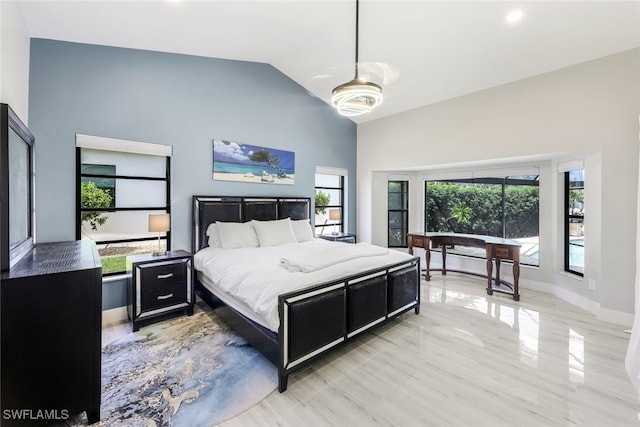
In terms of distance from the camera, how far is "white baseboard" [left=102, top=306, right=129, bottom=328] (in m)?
3.31

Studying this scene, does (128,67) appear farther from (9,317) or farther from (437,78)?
(437,78)

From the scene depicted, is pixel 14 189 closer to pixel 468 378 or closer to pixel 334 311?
pixel 334 311

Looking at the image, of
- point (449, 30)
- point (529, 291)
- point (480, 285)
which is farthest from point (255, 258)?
point (529, 291)

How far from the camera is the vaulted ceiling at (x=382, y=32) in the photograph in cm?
282

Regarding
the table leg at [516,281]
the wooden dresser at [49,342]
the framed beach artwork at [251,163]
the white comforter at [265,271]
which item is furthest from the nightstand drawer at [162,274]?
the table leg at [516,281]

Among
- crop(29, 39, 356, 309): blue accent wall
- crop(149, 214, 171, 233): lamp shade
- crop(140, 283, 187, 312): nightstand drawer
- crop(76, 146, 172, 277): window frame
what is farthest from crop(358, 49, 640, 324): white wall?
crop(140, 283, 187, 312): nightstand drawer

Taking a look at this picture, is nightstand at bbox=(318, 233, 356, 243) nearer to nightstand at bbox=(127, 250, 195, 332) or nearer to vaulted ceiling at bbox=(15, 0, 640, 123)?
nightstand at bbox=(127, 250, 195, 332)

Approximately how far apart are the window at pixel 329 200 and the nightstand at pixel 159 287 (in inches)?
118

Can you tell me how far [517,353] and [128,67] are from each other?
5.32 metres

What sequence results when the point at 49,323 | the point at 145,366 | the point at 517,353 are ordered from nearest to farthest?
the point at 49,323
the point at 145,366
the point at 517,353

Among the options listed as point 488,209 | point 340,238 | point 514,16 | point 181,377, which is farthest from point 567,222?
point 181,377

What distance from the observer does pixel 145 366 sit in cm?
245

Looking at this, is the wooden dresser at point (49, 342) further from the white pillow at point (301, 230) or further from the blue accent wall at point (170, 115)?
the white pillow at point (301, 230)

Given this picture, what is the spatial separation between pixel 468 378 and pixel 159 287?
3.24 metres
